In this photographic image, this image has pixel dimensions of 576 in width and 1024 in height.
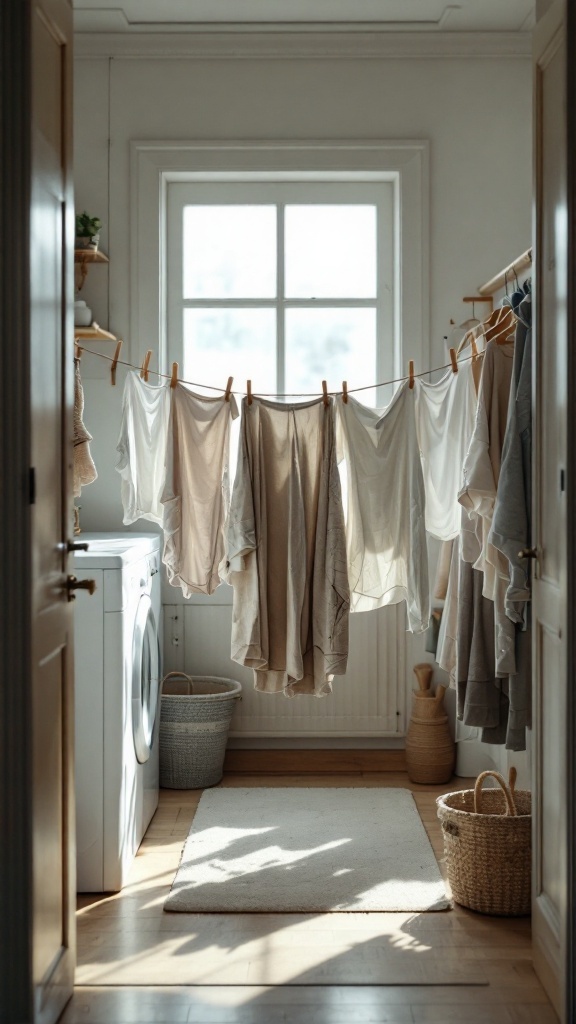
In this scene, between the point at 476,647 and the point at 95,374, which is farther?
the point at 95,374

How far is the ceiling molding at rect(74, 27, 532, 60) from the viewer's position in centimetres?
385

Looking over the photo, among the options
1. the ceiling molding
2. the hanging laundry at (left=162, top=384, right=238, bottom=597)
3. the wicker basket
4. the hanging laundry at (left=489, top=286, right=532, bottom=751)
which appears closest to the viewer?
the hanging laundry at (left=489, top=286, right=532, bottom=751)

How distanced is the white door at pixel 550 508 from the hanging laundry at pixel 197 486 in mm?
1187

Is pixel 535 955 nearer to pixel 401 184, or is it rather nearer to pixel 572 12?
pixel 572 12

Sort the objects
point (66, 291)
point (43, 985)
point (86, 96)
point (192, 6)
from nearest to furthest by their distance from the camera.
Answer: point (43, 985) → point (66, 291) → point (192, 6) → point (86, 96)

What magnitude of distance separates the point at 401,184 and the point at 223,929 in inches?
109

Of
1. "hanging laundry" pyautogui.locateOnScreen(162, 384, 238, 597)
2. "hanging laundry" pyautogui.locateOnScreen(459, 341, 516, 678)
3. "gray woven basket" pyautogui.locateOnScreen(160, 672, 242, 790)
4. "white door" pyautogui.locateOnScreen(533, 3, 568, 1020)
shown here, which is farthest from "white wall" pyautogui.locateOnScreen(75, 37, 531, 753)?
"white door" pyautogui.locateOnScreen(533, 3, 568, 1020)

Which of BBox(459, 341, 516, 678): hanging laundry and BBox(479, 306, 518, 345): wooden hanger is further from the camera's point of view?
BBox(479, 306, 518, 345): wooden hanger

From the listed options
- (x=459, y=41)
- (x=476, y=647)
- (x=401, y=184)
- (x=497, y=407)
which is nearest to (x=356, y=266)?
(x=401, y=184)

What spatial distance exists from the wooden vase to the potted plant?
2.09 meters

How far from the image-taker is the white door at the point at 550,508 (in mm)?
2057

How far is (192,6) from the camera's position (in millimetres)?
3646

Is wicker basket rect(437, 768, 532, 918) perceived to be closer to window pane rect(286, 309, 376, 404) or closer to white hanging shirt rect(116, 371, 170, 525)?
white hanging shirt rect(116, 371, 170, 525)

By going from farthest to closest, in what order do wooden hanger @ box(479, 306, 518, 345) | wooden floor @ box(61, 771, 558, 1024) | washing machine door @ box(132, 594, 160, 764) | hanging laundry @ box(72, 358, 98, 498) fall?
washing machine door @ box(132, 594, 160, 764) < hanging laundry @ box(72, 358, 98, 498) < wooden hanger @ box(479, 306, 518, 345) < wooden floor @ box(61, 771, 558, 1024)
